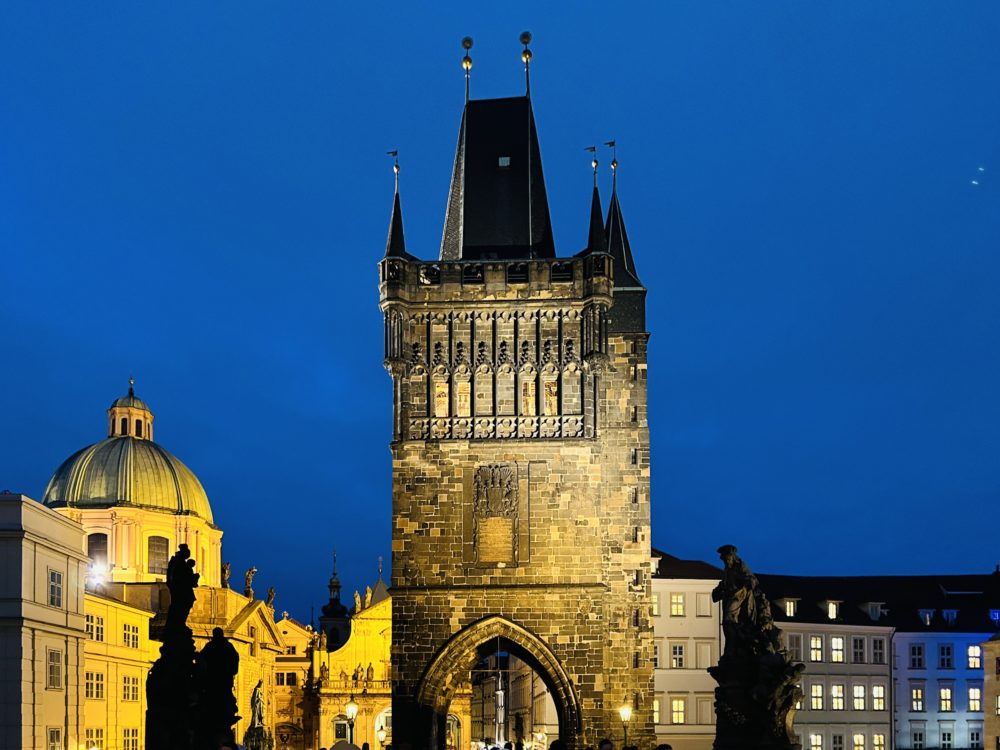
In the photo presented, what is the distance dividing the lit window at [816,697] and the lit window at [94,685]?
95.1 feet

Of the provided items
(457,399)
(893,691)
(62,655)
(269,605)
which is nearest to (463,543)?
(457,399)

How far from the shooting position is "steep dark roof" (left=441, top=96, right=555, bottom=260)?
47156 millimetres

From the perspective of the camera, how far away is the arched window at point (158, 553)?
245 ft

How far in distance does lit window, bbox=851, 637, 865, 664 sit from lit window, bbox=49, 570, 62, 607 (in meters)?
34.4

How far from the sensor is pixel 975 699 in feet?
223

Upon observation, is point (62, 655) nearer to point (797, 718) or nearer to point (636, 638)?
point (636, 638)

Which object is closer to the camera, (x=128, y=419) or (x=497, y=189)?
(x=497, y=189)

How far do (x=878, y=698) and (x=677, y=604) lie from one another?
1178 cm

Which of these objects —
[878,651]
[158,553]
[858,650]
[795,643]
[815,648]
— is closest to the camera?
[795,643]

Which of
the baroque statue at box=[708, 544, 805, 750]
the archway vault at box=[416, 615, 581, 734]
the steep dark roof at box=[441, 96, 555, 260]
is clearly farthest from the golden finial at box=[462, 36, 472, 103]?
the baroque statue at box=[708, 544, 805, 750]

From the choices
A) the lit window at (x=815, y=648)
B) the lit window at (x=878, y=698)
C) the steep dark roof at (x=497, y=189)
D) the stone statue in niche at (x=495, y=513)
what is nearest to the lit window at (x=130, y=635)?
the steep dark roof at (x=497, y=189)

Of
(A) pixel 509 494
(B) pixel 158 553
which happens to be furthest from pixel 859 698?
(B) pixel 158 553

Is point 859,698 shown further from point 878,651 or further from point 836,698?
point 878,651

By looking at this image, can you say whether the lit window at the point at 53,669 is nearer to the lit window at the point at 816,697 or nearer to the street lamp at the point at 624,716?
the street lamp at the point at 624,716
